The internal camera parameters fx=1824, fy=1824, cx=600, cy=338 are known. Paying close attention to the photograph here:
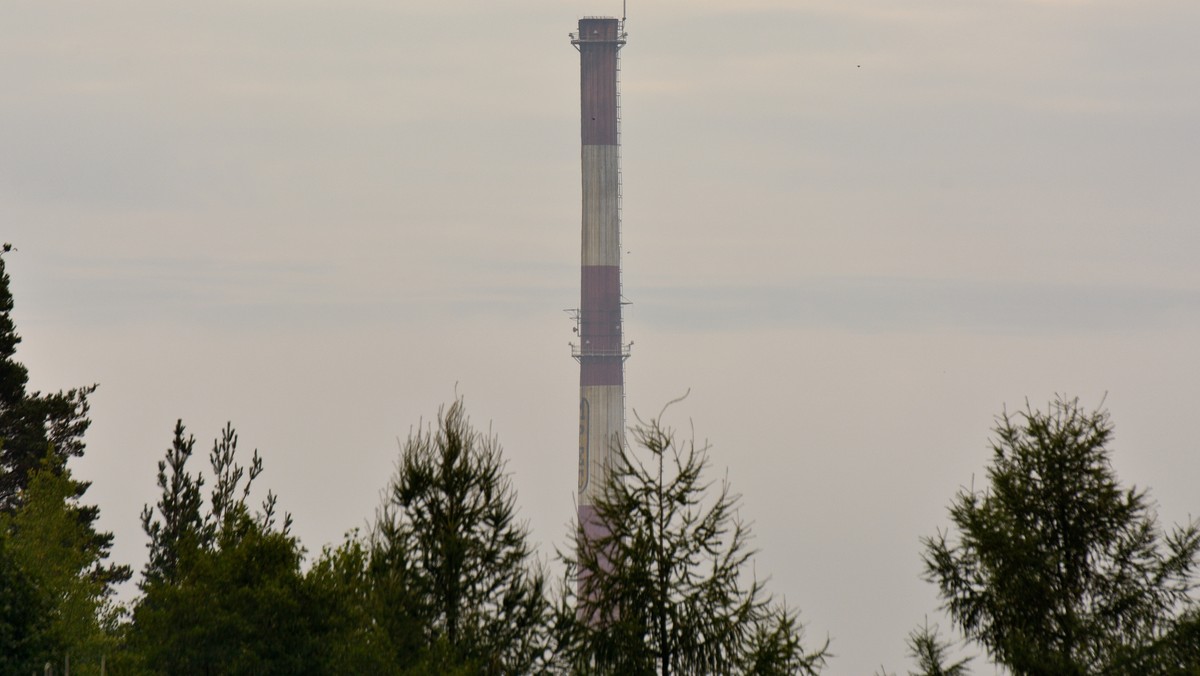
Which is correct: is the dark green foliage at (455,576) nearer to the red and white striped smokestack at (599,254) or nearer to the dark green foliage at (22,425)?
the dark green foliage at (22,425)

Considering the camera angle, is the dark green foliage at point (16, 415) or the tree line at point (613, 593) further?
the dark green foliage at point (16, 415)

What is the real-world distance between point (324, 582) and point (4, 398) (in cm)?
2694

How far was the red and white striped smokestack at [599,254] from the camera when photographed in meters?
163

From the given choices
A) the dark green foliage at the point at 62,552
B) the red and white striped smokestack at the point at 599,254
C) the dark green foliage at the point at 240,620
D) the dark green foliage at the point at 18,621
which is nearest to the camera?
the dark green foliage at the point at 240,620

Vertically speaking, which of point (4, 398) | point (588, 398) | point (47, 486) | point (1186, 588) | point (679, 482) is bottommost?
point (1186, 588)

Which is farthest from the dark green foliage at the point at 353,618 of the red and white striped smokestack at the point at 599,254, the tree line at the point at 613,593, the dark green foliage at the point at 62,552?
the red and white striped smokestack at the point at 599,254

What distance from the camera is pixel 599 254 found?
166m

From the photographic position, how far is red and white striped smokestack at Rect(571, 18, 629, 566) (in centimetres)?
16325

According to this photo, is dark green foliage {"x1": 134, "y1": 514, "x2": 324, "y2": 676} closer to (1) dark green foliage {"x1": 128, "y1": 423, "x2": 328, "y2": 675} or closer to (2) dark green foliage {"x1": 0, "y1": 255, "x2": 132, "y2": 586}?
(1) dark green foliage {"x1": 128, "y1": 423, "x2": 328, "y2": 675}

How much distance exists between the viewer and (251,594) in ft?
108

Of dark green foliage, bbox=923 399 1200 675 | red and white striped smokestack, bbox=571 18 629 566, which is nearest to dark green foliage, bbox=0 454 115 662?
dark green foliage, bbox=923 399 1200 675

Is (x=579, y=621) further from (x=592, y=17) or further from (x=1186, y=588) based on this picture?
(x=592, y=17)

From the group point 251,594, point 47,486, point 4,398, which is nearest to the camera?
point 251,594

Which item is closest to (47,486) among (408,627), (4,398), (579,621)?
(4,398)
